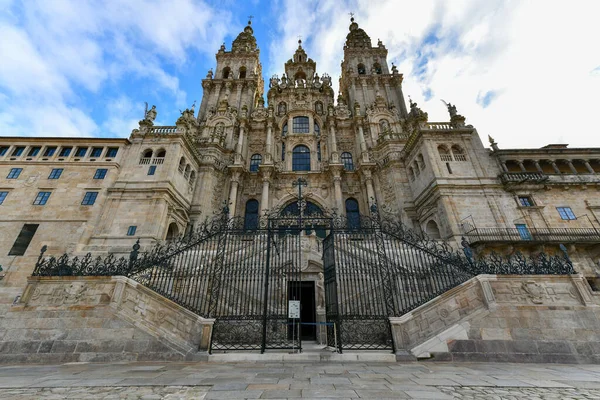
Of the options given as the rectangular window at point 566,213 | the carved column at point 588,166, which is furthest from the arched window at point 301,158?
the carved column at point 588,166

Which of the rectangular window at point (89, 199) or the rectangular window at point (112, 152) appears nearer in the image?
the rectangular window at point (89, 199)

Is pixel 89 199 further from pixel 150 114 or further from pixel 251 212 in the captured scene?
pixel 251 212

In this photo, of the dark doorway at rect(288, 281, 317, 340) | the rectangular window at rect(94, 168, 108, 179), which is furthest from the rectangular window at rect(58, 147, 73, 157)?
the dark doorway at rect(288, 281, 317, 340)

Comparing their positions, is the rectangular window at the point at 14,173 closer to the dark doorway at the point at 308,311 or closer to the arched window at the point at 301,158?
the arched window at the point at 301,158

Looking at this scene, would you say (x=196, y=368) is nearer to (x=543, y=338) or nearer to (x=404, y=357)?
(x=404, y=357)

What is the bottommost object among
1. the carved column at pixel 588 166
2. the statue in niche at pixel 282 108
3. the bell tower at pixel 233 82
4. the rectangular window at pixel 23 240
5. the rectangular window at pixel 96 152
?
the rectangular window at pixel 23 240

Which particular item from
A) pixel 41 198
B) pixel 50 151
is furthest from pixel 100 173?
pixel 50 151

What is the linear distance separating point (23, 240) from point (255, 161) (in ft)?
63.8

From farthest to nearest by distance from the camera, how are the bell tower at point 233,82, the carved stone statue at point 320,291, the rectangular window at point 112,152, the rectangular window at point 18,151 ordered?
the bell tower at point 233,82
the rectangular window at point 112,152
the rectangular window at point 18,151
the carved stone statue at point 320,291

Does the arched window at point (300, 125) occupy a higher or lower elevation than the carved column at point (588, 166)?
higher

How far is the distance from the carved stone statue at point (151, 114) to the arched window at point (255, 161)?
405 inches

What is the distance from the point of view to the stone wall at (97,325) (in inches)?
296

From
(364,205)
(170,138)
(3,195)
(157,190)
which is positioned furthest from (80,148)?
(364,205)

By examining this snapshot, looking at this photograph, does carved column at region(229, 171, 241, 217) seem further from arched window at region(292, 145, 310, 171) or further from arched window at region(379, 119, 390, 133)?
arched window at region(379, 119, 390, 133)
